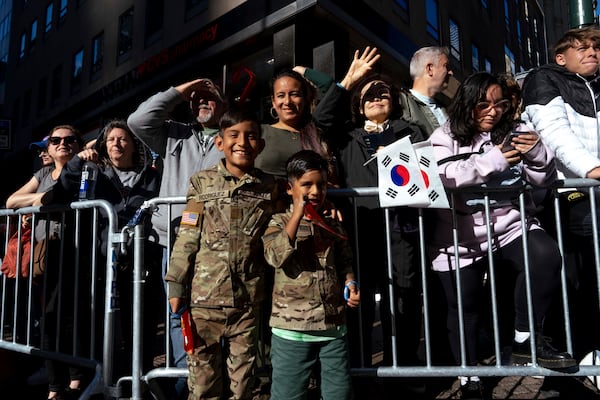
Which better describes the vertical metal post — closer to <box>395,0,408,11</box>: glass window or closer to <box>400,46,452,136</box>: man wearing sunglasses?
→ <box>400,46,452,136</box>: man wearing sunglasses

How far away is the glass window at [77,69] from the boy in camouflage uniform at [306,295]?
18.4 meters

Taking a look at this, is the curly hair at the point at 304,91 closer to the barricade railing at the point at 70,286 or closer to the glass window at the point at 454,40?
the barricade railing at the point at 70,286

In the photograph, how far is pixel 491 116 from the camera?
286 centimetres

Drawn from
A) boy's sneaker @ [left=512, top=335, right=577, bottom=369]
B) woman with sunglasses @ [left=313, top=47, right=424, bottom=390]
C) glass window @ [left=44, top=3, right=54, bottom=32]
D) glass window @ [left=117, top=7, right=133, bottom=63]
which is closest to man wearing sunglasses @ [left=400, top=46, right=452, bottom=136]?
woman with sunglasses @ [left=313, top=47, right=424, bottom=390]

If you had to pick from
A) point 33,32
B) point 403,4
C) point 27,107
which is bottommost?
point 403,4

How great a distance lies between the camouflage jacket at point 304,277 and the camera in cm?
232

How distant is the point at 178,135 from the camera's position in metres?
3.25

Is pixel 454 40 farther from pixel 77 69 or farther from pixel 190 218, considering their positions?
pixel 190 218

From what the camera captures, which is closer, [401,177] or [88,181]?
[401,177]

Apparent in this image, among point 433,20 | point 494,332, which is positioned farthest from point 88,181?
point 433,20

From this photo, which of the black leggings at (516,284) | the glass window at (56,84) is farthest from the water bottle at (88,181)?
the glass window at (56,84)

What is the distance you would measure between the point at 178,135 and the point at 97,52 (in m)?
16.4

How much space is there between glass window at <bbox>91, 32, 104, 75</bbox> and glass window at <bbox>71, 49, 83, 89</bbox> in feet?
3.35

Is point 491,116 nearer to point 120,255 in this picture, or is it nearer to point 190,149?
point 190,149
